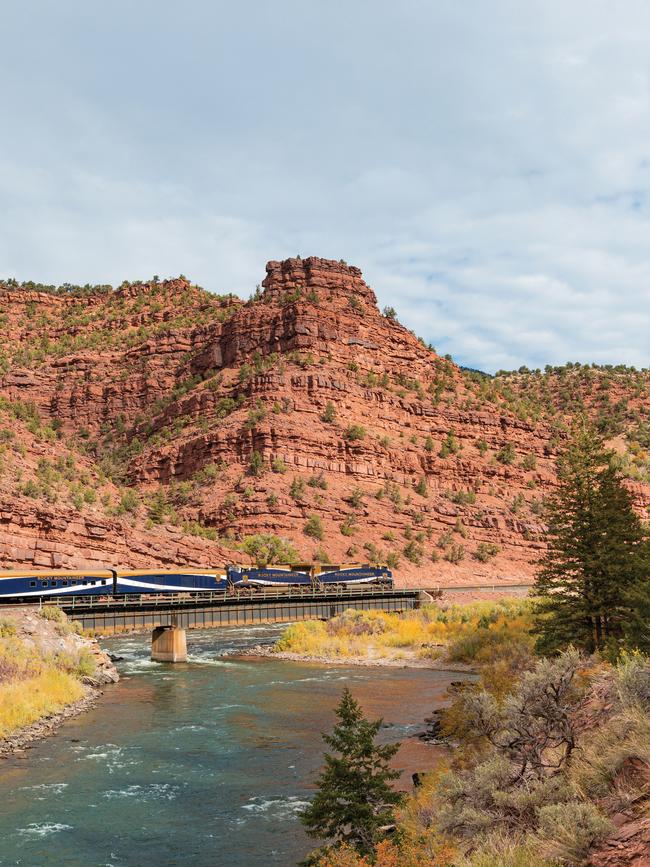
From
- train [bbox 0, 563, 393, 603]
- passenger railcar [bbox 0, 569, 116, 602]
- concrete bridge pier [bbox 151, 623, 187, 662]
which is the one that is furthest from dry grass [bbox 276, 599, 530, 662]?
passenger railcar [bbox 0, 569, 116, 602]

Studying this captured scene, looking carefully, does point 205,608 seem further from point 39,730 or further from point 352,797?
point 352,797

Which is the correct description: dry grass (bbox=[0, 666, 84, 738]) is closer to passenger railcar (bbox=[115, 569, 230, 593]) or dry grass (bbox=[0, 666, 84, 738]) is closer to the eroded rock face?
passenger railcar (bbox=[115, 569, 230, 593])

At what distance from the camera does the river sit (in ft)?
50.8

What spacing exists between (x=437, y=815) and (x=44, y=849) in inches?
327

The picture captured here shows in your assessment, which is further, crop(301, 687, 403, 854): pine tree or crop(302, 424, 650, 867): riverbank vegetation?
crop(301, 687, 403, 854): pine tree

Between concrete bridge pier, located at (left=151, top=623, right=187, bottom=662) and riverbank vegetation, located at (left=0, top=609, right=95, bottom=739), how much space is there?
19.4 ft

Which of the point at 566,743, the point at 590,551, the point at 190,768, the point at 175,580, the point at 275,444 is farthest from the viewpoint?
the point at 275,444

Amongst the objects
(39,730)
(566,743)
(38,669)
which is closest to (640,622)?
(566,743)

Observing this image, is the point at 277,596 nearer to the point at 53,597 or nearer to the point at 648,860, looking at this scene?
the point at 53,597

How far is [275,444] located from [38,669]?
5939 cm

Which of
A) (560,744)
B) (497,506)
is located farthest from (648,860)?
(497,506)

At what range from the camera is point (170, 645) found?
144 ft

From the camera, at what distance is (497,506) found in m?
99.2

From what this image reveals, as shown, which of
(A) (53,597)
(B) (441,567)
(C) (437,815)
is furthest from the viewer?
(B) (441,567)
